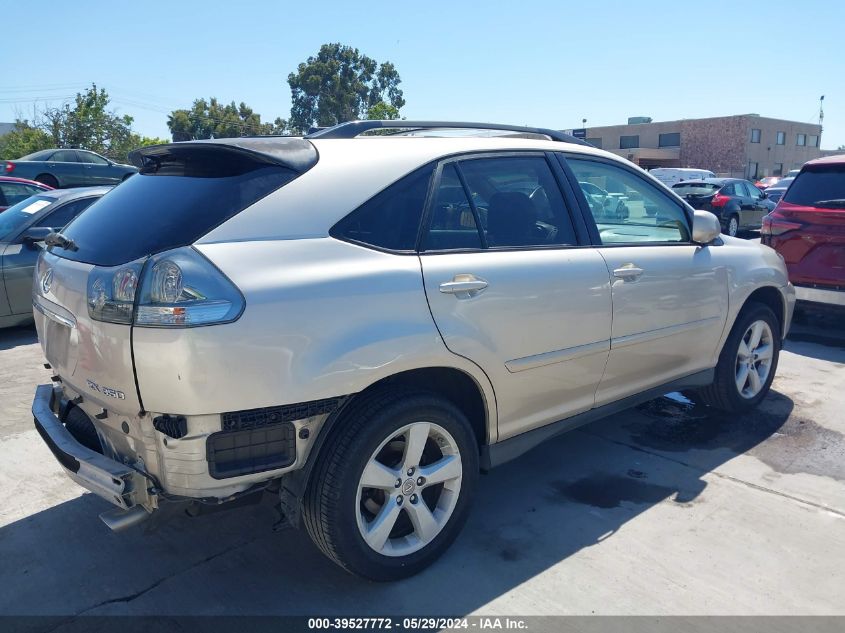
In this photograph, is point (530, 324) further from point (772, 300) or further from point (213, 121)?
point (213, 121)

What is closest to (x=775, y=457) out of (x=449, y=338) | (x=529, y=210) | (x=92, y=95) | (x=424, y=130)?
(x=529, y=210)

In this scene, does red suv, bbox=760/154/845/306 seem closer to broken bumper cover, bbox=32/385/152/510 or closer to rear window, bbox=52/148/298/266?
rear window, bbox=52/148/298/266

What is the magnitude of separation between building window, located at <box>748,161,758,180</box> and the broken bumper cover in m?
58.4

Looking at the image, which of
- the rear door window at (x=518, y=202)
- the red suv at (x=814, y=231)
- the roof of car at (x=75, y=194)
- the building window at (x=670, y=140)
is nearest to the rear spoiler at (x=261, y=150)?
the rear door window at (x=518, y=202)

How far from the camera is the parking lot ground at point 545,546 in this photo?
281 centimetres

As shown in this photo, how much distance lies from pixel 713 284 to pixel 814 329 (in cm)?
424

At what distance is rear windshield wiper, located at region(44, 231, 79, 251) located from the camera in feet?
9.70

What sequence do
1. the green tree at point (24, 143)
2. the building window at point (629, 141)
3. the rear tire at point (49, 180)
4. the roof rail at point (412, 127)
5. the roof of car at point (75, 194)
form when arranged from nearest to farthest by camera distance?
the roof rail at point (412, 127) → the roof of car at point (75, 194) → the rear tire at point (49, 180) → the green tree at point (24, 143) → the building window at point (629, 141)

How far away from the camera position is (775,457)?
4223 mm

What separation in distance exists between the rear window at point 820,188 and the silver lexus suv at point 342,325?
3.91 m

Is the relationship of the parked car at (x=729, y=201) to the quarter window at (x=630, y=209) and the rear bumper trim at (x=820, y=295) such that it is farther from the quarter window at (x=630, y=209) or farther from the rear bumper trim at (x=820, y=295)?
the quarter window at (x=630, y=209)

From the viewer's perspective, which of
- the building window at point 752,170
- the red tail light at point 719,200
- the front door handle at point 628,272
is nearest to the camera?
the front door handle at point 628,272

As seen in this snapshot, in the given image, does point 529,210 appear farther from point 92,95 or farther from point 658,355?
point 92,95

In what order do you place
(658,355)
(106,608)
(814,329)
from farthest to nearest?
1. (814,329)
2. (658,355)
3. (106,608)
